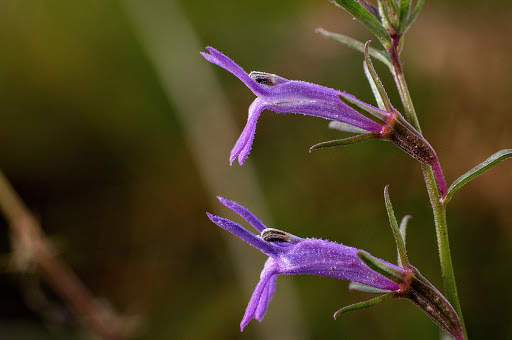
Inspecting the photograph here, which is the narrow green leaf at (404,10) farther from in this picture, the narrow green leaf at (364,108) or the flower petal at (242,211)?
the flower petal at (242,211)

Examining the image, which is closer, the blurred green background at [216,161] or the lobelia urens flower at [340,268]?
the lobelia urens flower at [340,268]

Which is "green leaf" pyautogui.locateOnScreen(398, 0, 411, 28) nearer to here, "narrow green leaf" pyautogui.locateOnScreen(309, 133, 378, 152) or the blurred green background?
"narrow green leaf" pyautogui.locateOnScreen(309, 133, 378, 152)

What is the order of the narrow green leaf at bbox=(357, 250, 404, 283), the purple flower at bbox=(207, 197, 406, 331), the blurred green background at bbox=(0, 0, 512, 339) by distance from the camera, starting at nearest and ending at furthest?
the narrow green leaf at bbox=(357, 250, 404, 283)
the purple flower at bbox=(207, 197, 406, 331)
the blurred green background at bbox=(0, 0, 512, 339)

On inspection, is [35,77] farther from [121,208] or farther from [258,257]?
[258,257]

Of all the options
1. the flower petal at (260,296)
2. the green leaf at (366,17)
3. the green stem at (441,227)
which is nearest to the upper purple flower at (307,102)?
the green stem at (441,227)

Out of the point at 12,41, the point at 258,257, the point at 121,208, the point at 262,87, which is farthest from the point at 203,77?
the point at 262,87

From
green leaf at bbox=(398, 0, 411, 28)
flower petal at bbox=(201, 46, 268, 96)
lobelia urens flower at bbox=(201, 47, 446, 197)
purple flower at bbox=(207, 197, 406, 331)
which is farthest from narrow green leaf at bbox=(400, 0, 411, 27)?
purple flower at bbox=(207, 197, 406, 331)

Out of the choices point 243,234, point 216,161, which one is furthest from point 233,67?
point 216,161
